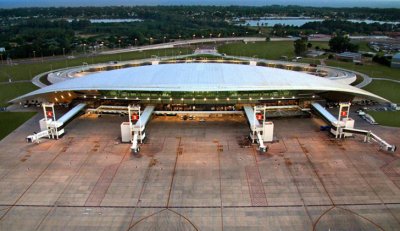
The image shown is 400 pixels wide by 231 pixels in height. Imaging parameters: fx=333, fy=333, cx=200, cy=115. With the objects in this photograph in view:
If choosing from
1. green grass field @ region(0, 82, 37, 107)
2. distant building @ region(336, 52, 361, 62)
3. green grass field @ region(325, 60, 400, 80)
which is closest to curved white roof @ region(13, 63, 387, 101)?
green grass field @ region(0, 82, 37, 107)

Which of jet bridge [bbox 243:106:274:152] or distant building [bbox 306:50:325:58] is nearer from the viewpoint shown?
jet bridge [bbox 243:106:274:152]

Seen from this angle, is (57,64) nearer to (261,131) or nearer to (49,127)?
(49,127)

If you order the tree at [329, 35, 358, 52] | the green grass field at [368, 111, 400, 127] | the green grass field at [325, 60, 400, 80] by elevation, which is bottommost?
the green grass field at [368, 111, 400, 127]

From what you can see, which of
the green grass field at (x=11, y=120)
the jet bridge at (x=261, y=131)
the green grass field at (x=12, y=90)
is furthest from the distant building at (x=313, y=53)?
the green grass field at (x=11, y=120)

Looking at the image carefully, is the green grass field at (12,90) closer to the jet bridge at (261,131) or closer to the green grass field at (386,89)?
the jet bridge at (261,131)

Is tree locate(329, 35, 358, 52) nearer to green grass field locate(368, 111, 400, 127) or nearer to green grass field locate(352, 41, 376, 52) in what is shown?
green grass field locate(352, 41, 376, 52)

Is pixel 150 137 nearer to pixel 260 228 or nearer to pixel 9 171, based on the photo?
pixel 9 171
